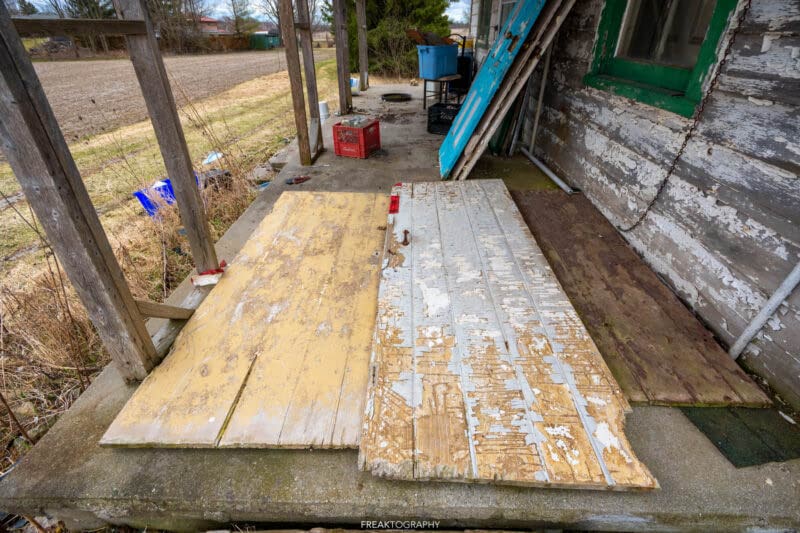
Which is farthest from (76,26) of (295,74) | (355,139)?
(355,139)

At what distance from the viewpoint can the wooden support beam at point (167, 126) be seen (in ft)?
5.23

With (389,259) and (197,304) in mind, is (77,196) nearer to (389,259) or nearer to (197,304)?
(197,304)

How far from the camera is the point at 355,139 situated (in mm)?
4484

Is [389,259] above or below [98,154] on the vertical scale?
above

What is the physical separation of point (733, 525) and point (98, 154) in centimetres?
887

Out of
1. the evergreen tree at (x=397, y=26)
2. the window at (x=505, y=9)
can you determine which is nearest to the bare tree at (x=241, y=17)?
the evergreen tree at (x=397, y=26)

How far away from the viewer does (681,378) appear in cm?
158

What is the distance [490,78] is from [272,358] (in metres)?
3.12

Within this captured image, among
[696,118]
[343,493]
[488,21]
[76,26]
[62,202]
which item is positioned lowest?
[343,493]

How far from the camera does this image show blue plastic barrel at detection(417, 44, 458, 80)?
18.3 feet

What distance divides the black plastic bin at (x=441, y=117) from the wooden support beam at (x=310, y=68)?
1.74 metres

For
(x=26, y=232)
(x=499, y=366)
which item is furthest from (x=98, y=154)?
(x=499, y=366)
